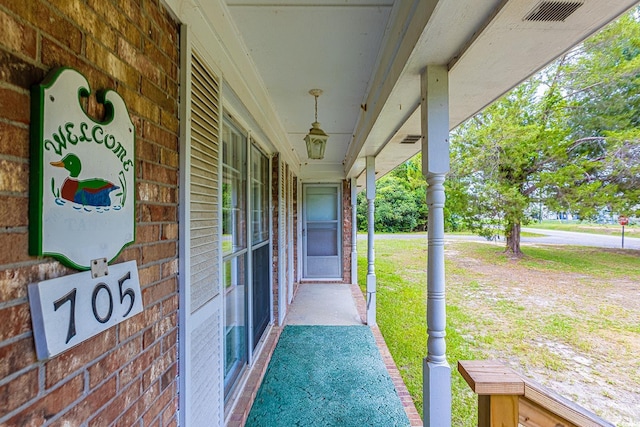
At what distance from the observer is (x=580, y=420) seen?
2.89ft

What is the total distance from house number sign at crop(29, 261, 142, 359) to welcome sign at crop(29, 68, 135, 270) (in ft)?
0.17

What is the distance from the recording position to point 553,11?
3.43ft

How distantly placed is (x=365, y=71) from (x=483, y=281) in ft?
26.4

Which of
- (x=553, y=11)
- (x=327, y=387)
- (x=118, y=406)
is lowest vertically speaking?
(x=327, y=387)

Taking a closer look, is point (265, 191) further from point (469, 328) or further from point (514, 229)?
point (514, 229)

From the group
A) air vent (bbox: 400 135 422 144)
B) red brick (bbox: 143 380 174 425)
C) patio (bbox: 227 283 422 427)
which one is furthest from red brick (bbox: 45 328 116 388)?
air vent (bbox: 400 135 422 144)

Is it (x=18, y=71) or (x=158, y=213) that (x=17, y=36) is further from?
(x=158, y=213)

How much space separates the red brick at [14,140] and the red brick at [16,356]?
37 centimetres

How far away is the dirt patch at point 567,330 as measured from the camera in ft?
11.3

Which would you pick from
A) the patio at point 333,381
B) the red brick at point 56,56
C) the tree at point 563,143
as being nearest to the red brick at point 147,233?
the red brick at point 56,56

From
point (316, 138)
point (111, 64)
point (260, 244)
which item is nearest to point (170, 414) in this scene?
point (111, 64)

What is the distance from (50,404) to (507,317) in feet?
22.1

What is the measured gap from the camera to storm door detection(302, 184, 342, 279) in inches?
273

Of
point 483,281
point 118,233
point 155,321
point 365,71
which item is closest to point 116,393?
point 155,321
